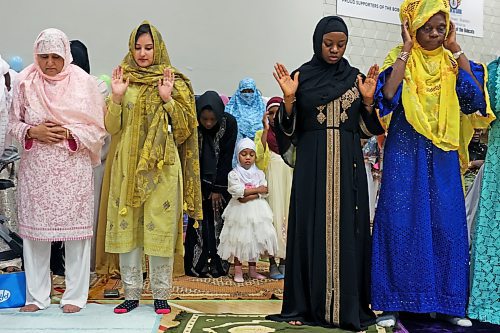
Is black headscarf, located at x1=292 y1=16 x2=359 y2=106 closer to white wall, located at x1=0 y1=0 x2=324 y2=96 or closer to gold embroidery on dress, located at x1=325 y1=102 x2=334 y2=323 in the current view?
gold embroidery on dress, located at x1=325 y1=102 x2=334 y2=323

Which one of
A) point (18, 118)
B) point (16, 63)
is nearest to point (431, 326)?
point (18, 118)

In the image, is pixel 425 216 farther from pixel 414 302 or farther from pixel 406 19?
pixel 406 19

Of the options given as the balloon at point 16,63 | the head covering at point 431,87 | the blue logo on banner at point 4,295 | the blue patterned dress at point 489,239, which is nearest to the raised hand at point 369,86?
the head covering at point 431,87

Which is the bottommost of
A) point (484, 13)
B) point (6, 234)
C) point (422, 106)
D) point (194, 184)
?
point (6, 234)

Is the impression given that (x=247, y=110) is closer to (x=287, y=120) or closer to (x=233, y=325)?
(x=287, y=120)

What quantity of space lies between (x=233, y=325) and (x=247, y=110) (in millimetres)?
2650

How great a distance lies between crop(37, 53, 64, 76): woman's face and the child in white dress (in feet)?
5.07

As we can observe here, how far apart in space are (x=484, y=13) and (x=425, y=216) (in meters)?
6.88

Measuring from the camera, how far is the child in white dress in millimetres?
4355

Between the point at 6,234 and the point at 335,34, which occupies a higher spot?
the point at 335,34

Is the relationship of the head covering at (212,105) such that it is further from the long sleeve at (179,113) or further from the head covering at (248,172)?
the long sleeve at (179,113)

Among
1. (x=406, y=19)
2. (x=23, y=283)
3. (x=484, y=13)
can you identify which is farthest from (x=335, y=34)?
(x=484, y=13)

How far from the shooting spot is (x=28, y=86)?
11.3 ft

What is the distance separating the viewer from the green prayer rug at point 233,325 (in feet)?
9.69
